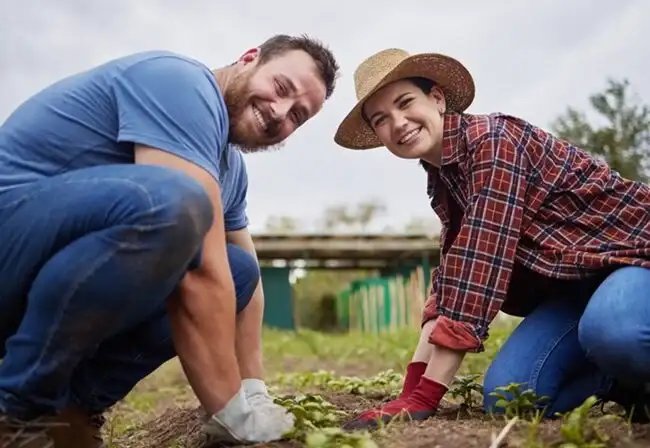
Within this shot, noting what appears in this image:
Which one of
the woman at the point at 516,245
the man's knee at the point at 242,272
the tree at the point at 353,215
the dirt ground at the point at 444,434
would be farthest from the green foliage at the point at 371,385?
the tree at the point at 353,215

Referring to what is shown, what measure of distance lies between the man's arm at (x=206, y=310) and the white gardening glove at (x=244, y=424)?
0.20ft

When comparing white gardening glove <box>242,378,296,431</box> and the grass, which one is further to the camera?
white gardening glove <box>242,378,296,431</box>

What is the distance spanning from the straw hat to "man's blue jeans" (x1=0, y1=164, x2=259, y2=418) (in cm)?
103

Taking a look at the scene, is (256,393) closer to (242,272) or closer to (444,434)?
(242,272)

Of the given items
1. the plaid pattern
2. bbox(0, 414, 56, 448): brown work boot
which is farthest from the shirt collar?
bbox(0, 414, 56, 448): brown work boot

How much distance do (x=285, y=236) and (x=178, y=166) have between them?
1348 cm

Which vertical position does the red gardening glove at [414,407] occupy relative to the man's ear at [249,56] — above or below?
below

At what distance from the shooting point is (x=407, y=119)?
8.75 feet

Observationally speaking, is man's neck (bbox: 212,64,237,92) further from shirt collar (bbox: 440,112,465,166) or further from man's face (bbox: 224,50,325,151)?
shirt collar (bbox: 440,112,465,166)

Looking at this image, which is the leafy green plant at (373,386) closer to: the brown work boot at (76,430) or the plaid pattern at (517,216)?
the plaid pattern at (517,216)

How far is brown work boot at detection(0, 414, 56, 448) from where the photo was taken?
1.87 m

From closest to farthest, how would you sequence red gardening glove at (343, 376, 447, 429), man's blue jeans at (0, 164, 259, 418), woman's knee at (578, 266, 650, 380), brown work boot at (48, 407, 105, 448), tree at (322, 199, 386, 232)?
man's blue jeans at (0, 164, 259, 418)
brown work boot at (48, 407, 105, 448)
woman's knee at (578, 266, 650, 380)
red gardening glove at (343, 376, 447, 429)
tree at (322, 199, 386, 232)

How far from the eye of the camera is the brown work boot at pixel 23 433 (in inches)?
73.7

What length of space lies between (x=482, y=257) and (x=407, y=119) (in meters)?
0.53
